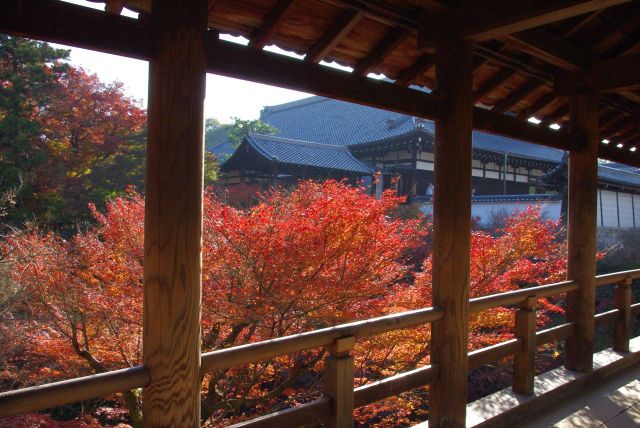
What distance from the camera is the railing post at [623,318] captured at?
155 inches

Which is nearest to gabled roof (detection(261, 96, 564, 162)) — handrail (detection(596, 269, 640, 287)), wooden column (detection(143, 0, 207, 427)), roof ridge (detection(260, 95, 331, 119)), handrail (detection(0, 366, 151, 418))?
roof ridge (detection(260, 95, 331, 119))

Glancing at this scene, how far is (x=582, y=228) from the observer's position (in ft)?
11.2

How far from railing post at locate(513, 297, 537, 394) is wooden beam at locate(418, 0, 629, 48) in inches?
59.2

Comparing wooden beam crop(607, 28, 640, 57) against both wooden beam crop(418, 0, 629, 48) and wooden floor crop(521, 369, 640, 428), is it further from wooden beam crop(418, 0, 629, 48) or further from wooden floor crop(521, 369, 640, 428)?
wooden floor crop(521, 369, 640, 428)

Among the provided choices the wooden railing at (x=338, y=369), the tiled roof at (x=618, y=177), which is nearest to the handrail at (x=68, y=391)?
the wooden railing at (x=338, y=369)

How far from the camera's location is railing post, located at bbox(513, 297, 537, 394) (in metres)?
2.99

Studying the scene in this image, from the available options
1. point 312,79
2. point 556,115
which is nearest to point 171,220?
point 312,79

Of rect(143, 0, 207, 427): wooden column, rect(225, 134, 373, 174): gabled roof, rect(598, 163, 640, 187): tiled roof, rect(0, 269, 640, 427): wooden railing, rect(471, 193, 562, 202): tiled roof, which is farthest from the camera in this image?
rect(225, 134, 373, 174): gabled roof

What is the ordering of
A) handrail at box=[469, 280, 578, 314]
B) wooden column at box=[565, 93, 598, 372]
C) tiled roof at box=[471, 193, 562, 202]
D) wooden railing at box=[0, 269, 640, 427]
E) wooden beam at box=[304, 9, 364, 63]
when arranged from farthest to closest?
tiled roof at box=[471, 193, 562, 202], wooden column at box=[565, 93, 598, 372], handrail at box=[469, 280, 578, 314], wooden beam at box=[304, 9, 364, 63], wooden railing at box=[0, 269, 640, 427]

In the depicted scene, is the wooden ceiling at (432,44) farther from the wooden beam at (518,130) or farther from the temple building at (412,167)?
the temple building at (412,167)

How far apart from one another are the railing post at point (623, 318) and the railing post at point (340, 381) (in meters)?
2.84

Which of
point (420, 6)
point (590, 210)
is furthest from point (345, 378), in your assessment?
point (590, 210)

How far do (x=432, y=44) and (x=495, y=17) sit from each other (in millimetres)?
309

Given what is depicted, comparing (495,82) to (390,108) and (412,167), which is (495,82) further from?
(412,167)
